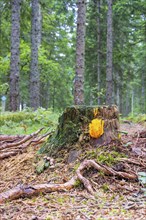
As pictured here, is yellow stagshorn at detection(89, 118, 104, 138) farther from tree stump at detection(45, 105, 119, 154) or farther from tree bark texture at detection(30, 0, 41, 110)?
tree bark texture at detection(30, 0, 41, 110)

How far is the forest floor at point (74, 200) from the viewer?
205 centimetres

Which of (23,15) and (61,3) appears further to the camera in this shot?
(61,3)

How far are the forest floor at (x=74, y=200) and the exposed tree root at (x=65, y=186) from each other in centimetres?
4

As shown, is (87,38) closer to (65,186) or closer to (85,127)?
(85,127)

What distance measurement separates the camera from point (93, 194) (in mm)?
2434

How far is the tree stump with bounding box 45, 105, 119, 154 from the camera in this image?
10.6 ft

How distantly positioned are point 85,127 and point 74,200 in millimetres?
1117

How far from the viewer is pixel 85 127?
3.31 metres

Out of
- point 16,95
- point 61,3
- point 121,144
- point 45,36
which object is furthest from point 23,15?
point 121,144

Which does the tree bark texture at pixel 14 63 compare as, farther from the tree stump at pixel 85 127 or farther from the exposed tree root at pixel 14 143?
the tree stump at pixel 85 127

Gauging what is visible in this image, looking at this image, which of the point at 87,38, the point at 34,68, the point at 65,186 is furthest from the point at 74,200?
the point at 87,38

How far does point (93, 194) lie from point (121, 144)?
974 millimetres

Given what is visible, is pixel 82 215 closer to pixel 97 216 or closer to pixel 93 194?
pixel 97 216

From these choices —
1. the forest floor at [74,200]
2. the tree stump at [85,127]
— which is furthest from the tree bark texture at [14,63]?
the forest floor at [74,200]
